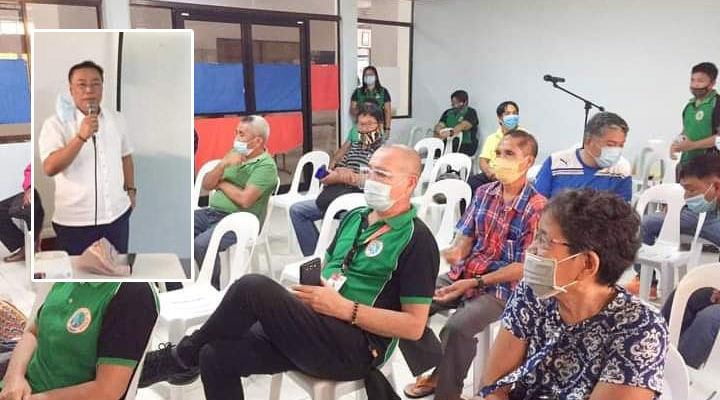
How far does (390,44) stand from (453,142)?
5.45 ft

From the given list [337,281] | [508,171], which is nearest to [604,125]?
[508,171]

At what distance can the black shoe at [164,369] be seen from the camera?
1731 mm

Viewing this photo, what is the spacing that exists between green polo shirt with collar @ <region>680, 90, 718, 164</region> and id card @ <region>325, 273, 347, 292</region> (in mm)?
3356

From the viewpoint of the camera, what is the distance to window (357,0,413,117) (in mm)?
6672

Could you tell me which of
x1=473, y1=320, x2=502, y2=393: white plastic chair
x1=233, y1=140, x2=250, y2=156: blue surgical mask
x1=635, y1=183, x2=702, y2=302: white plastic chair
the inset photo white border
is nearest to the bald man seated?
x1=473, y1=320, x2=502, y2=393: white plastic chair

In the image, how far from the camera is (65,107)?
771 mm

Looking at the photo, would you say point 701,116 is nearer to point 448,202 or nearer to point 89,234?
point 448,202

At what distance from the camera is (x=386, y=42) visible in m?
7.02

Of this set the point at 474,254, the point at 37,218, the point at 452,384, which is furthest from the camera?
the point at 474,254

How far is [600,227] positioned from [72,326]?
1.20 m

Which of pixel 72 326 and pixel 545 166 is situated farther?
pixel 545 166

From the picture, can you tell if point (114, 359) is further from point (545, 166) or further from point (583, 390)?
point (545, 166)

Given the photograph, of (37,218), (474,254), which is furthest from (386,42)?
(37,218)

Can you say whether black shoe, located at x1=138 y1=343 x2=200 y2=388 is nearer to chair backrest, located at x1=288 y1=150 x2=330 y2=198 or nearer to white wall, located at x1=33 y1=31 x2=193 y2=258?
white wall, located at x1=33 y1=31 x2=193 y2=258
